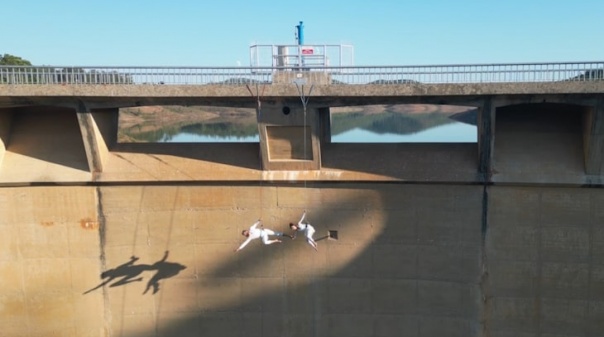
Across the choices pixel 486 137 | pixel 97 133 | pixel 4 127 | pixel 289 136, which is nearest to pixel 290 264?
pixel 289 136

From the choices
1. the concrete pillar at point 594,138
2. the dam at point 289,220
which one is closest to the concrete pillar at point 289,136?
the dam at point 289,220

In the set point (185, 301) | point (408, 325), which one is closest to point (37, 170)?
point (185, 301)

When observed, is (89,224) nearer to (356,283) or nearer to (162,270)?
(162,270)

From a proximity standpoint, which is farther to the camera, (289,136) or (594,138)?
(289,136)

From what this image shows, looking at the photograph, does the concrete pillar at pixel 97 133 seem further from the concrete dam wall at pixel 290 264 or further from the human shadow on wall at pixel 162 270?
the human shadow on wall at pixel 162 270

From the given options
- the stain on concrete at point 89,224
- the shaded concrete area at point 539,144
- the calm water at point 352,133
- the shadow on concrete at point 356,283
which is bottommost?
the shadow on concrete at point 356,283

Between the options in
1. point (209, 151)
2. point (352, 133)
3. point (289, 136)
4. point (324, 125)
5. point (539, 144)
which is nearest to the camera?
point (539, 144)

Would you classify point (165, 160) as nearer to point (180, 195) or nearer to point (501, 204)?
point (180, 195)
